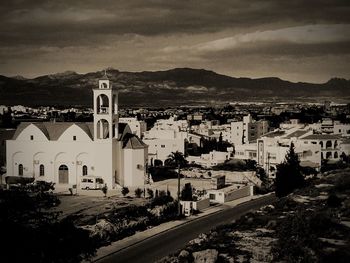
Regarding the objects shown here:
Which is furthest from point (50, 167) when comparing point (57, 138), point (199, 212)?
point (199, 212)

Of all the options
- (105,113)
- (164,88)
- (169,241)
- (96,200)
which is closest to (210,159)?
(105,113)

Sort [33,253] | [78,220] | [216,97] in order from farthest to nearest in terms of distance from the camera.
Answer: [216,97]
[78,220]
[33,253]

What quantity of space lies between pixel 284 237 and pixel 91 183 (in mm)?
9418

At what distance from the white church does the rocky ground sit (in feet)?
20.2

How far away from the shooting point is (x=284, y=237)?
33.1ft

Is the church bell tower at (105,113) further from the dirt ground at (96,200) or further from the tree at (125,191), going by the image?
the tree at (125,191)

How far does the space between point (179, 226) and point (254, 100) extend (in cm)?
3337

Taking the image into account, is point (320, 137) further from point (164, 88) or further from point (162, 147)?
point (164, 88)

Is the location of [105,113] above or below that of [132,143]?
above

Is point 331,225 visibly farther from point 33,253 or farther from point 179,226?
point 33,253

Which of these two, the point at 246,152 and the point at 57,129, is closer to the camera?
the point at 57,129

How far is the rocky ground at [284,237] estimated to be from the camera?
8945 millimetres

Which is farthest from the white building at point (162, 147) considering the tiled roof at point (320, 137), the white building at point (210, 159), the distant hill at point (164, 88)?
the tiled roof at point (320, 137)

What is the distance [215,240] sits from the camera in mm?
10414
